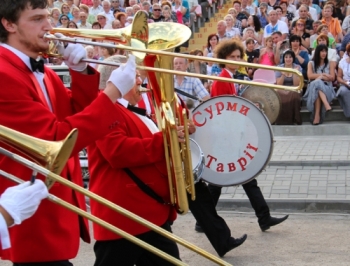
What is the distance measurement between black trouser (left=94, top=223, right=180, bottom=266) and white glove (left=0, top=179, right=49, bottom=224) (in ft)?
4.69

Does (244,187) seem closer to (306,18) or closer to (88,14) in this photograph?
(306,18)

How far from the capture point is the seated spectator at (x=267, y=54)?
38.6ft

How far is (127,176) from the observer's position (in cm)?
348

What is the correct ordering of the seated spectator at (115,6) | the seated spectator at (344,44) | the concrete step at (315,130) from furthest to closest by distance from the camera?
the seated spectator at (115,6) < the seated spectator at (344,44) < the concrete step at (315,130)

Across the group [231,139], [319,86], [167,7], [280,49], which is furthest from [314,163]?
[167,7]

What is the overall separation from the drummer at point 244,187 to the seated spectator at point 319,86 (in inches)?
196

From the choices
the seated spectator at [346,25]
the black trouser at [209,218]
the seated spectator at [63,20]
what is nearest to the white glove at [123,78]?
the black trouser at [209,218]

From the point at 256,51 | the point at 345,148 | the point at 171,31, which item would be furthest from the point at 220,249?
the point at 256,51

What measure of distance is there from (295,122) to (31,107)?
8.66 m

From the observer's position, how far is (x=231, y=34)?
13328 mm

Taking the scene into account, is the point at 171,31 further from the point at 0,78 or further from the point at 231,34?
the point at 231,34

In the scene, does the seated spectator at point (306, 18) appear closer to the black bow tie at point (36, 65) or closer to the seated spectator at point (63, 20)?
the seated spectator at point (63, 20)

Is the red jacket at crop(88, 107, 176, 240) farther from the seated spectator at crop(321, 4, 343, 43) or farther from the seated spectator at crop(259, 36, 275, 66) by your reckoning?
the seated spectator at crop(321, 4, 343, 43)

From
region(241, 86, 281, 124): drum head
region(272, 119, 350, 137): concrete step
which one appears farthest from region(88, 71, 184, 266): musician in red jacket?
region(272, 119, 350, 137): concrete step
